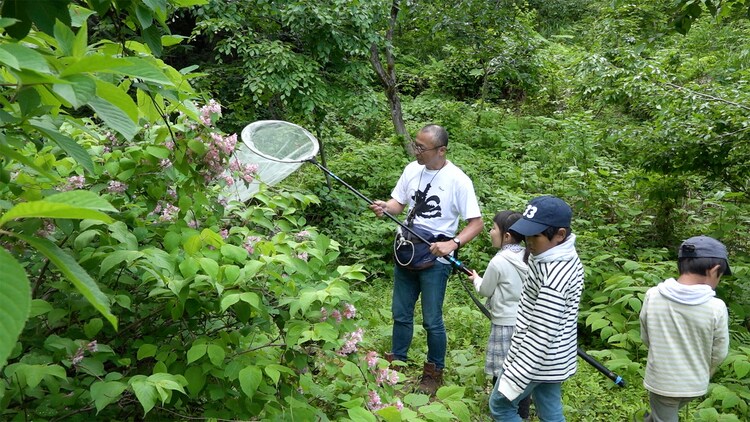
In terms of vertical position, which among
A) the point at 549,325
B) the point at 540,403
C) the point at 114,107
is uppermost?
the point at 114,107

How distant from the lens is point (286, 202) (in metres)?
2.51

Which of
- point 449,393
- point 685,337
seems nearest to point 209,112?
point 449,393

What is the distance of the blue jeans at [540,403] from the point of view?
286 centimetres

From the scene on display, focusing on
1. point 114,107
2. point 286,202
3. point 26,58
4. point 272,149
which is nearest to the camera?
point 26,58

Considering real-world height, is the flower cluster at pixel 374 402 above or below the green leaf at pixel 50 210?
below

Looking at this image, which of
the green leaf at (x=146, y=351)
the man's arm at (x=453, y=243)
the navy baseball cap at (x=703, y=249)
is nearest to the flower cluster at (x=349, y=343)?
the green leaf at (x=146, y=351)

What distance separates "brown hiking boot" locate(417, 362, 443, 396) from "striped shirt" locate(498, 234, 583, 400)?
124cm

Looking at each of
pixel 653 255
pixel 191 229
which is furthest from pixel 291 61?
pixel 191 229

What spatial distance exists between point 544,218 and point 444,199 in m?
1.16

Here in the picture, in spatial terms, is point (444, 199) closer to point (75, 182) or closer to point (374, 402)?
point (374, 402)

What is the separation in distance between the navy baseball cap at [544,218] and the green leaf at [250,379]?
1.35 metres

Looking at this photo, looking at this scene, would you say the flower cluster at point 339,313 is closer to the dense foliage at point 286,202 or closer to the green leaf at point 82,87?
the dense foliage at point 286,202

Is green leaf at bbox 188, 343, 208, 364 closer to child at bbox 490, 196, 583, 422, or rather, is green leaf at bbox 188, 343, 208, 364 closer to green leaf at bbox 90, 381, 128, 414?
green leaf at bbox 90, 381, 128, 414

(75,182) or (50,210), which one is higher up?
(50,210)
